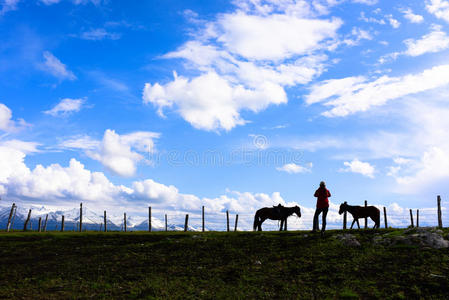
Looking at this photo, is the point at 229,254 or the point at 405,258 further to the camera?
the point at 229,254

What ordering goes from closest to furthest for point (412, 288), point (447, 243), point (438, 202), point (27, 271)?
point (412, 288), point (447, 243), point (27, 271), point (438, 202)

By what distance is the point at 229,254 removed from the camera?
61.0 feet

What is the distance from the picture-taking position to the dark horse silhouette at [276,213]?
116 ft

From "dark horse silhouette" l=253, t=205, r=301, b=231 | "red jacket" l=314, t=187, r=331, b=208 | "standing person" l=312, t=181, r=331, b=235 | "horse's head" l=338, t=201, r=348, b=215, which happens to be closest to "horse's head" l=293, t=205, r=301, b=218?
"dark horse silhouette" l=253, t=205, r=301, b=231

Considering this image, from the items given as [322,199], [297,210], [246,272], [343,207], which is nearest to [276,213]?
[297,210]

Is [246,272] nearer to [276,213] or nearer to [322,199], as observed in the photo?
[322,199]

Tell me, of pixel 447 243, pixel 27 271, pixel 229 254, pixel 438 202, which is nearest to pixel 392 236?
pixel 447 243

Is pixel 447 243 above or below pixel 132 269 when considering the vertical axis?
above

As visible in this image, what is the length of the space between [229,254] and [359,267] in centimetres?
700

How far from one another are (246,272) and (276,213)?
21.5 m

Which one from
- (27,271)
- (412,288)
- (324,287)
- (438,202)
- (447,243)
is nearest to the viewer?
(412,288)

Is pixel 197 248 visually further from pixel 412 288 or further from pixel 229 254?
pixel 412 288

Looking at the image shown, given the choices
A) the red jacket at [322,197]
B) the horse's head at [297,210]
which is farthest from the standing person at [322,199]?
the horse's head at [297,210]

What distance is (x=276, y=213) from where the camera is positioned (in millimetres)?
35562
